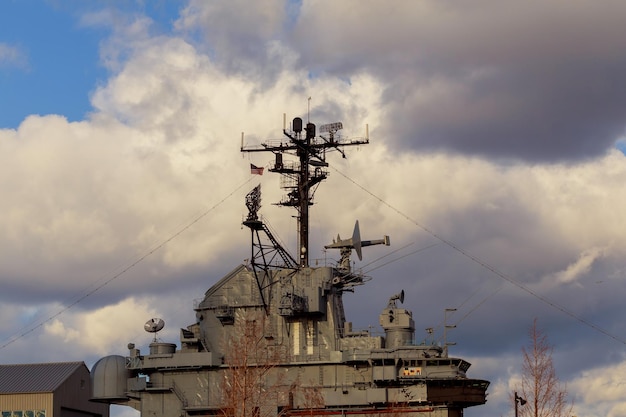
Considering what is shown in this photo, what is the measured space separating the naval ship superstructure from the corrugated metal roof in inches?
540

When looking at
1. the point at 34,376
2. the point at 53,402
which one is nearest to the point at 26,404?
the point at 53,402

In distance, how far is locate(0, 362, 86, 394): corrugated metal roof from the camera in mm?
92625

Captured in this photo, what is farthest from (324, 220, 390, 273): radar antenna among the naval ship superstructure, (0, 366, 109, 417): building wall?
(0, 366, 109, 417): building wall

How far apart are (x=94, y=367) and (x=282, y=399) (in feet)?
52.0

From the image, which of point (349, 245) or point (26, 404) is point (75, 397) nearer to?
point (26, 404)

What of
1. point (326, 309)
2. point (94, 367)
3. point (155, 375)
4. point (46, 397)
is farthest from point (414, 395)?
point (46, 397)

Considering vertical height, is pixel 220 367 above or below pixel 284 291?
below

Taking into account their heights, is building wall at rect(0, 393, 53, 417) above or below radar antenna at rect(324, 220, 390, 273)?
below

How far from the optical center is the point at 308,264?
81062 mm

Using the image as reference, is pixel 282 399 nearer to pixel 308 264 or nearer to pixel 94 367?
pixel 308 264

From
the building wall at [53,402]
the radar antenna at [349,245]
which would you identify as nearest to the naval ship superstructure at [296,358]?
the radar antenna at [349,245]

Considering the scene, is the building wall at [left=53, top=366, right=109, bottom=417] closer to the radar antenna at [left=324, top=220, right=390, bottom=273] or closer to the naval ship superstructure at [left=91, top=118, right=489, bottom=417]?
the naval ship superstructure at [left=91, top=118, right=489, bottom=417]

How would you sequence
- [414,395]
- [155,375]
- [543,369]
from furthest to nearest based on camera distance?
[155,375] → [414,395] → [543,369]

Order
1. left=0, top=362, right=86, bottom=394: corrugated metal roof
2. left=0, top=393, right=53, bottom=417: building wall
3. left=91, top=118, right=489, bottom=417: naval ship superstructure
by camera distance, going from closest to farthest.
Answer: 1. left=91, top=118, right=489, bottom=417: naval ship superstructure
2. left=0, top=393, right=53, bottom=417: building wall
3. left=0, top=362, right=86, bottom=394: corrugated metal roof
